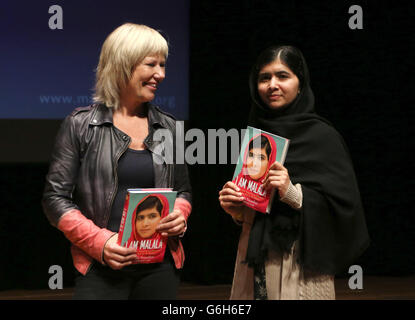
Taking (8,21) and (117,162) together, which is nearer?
(117,162)

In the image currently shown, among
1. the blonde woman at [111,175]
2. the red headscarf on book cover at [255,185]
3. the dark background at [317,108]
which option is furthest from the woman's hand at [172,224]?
the dark background at [317,108]

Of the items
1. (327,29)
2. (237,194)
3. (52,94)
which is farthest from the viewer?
(327,29)

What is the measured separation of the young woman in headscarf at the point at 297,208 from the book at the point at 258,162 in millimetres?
35

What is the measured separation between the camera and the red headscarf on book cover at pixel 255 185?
214cm

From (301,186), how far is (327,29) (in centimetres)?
308

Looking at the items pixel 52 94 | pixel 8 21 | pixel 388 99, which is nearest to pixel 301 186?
pixel 52 94

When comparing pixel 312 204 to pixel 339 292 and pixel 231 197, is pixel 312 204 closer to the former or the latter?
pixel 231 197

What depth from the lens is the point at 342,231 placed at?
228 centimetres

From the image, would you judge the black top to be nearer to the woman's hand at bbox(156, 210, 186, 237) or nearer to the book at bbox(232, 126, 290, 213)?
the woman's hand at bbox(156, 210, 186, 237)

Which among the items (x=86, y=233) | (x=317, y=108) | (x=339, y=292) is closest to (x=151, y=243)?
(x=86, y=233)

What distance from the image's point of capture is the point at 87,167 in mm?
2107

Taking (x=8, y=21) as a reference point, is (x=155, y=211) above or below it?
below

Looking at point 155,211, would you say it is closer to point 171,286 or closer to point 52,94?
point 171,286

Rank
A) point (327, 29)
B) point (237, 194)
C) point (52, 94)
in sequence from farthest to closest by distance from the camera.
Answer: point (327, 29)
point (52, 94)
point (237, 194)
